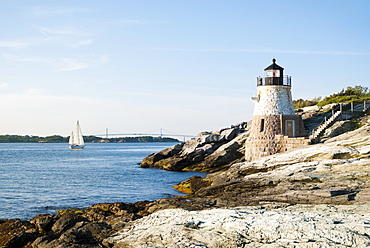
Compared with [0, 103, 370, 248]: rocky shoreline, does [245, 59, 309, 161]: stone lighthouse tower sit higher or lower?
higher

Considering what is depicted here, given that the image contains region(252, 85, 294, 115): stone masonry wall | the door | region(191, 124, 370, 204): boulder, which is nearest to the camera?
region(191, 124, 370, 204): boulder

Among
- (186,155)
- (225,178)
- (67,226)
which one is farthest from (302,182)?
(186,155)

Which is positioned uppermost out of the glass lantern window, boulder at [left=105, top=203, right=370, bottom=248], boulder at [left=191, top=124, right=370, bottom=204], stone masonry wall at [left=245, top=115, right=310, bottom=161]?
the glass lantern window

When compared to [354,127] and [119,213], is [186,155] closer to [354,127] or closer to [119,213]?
[354,127]

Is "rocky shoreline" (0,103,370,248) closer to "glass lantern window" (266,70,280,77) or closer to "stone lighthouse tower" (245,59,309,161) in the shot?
"stone lighthouse tower" (245,59,309,161)

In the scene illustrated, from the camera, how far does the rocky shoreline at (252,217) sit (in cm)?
1106

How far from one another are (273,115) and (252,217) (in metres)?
19.1

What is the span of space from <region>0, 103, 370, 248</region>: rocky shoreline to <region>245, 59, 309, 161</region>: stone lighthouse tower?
657 cm

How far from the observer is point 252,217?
12.3 m

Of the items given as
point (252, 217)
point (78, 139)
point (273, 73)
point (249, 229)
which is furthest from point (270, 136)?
point (78, 139)

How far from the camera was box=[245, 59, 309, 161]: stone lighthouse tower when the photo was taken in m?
30.3

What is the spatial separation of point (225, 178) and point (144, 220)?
11166mm

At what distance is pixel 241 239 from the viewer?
11.1 m

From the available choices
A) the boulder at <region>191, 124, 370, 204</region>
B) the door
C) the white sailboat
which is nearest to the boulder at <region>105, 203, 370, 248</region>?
the boulder at <region>191, 124, 370, 204</region>
